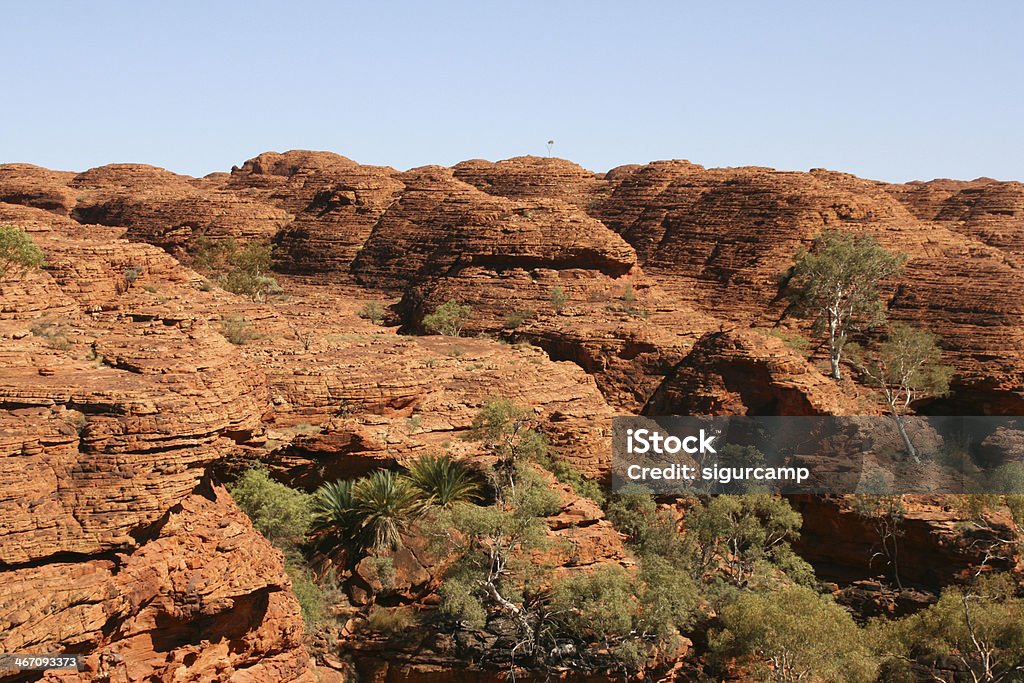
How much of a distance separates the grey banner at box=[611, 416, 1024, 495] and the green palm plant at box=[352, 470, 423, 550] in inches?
262

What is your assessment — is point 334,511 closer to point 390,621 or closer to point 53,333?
point 390,621

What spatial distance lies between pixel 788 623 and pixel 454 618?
614 centimetres

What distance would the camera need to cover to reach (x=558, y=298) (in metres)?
38.6

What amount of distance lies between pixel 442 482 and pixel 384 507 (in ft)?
4.90

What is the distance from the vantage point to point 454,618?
1945 cm

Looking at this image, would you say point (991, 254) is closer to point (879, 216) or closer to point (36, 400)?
point (879, 216)

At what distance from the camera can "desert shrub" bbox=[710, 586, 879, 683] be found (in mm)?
19562

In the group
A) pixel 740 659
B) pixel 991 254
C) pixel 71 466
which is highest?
pixel 991 254

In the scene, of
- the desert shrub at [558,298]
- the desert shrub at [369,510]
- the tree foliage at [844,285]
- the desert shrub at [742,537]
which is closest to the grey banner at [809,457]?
the desert shrub at [742,537]

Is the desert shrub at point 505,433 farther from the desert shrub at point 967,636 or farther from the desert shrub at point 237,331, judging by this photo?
the desert shrub at point 967,636

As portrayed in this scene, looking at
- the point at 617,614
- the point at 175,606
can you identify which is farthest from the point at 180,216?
the point at 175,606

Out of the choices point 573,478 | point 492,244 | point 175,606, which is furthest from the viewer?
point 492,244

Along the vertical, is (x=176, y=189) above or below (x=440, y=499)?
above

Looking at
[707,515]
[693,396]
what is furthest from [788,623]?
[693,396]
